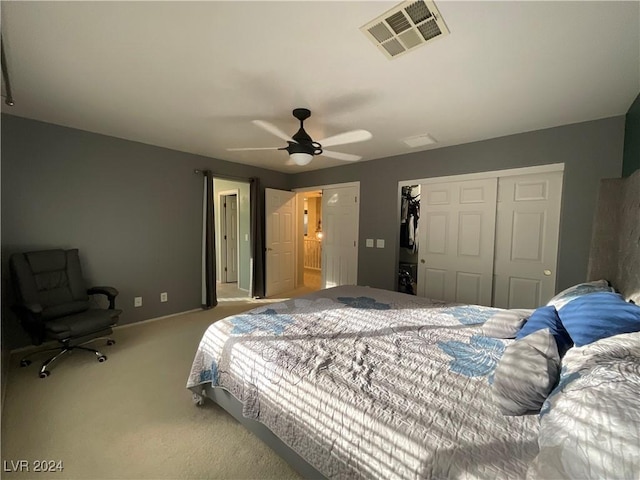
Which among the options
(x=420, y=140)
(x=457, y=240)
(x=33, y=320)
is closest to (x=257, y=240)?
(x=33, y=320)

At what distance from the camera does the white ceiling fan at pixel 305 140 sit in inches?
96.0

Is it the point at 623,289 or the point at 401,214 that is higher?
the point at 401,214

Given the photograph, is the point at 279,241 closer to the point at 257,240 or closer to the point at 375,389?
the point at 257,240

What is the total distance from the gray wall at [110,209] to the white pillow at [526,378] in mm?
4088

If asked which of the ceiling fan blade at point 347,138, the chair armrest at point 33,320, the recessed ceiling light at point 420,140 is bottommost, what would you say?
the chair armrest at point 33,320

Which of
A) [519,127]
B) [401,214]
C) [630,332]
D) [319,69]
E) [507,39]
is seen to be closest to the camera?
[630,332]

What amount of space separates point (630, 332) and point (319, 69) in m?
2.17

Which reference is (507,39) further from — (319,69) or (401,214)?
(401,214)

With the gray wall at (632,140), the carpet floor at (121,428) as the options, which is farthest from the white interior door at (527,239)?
the carpet floor at (121,428)

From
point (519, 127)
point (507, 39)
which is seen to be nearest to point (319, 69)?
point (507, 39)

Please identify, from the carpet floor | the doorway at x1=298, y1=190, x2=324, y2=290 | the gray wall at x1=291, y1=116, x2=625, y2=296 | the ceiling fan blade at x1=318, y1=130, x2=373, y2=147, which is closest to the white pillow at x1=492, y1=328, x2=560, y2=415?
the carpet floor

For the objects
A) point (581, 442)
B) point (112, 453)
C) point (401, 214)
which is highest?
point (401, 214)

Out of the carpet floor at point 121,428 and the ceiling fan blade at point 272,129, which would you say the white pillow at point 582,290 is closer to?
the carpet floor at point 121,428

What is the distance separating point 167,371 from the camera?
2.48 meters
